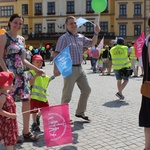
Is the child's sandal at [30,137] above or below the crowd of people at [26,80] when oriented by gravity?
below

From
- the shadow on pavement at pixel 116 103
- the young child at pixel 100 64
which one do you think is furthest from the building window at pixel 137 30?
the shadow on pavement at pixel 116 103

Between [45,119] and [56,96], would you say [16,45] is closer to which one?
[45,119]

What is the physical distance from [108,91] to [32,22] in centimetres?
4185

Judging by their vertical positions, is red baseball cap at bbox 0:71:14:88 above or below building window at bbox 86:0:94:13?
below

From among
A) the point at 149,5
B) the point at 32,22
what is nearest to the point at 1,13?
the point at 32,22

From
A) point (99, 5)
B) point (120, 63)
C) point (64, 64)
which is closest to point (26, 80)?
point (64, 64)

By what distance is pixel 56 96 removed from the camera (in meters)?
9.37

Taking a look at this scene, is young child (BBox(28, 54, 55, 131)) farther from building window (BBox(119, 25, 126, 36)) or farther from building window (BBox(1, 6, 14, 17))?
building window (BBox(1, 6, 14, 17))

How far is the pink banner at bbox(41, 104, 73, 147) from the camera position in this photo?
13.3 ft

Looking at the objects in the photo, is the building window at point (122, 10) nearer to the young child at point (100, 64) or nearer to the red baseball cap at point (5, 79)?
the young child at point (100, 64)

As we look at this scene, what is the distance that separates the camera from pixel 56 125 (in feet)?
13.5

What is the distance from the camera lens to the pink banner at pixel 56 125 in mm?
4059

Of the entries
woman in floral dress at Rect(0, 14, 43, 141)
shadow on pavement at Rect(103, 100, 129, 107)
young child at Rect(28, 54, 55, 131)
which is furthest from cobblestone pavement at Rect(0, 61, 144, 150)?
woman in floral dress at Rect(0, 14, 43, 141)

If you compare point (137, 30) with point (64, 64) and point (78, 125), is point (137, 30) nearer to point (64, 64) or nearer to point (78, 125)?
point (78, 125)
